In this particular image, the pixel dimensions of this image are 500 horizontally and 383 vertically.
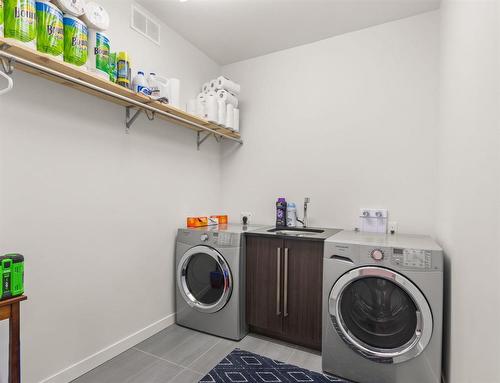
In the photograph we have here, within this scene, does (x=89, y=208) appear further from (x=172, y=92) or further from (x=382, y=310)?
(x=382, y=310)

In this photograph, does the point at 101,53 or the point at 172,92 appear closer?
the point at 101,53

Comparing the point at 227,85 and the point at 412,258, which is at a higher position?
the point at 227,85

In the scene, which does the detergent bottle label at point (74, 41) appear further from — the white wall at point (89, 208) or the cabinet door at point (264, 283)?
the cabinet door at point (264, 283)

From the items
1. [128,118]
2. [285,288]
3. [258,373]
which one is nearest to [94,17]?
[128,118]

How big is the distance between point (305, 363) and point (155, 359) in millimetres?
1063

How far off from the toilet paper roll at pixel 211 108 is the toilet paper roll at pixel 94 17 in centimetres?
103

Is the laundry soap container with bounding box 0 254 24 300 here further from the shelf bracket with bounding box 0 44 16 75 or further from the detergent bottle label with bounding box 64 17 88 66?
the detergent bottle label with bounding box 64 17 88 66

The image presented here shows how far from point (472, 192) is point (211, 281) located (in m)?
1.94

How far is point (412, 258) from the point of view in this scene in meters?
1.66

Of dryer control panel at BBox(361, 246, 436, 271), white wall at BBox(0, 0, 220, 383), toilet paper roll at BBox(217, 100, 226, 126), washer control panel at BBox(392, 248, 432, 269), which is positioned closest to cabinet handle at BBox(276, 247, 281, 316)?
dryer control panel at BBox(361, 246, 436, 271)

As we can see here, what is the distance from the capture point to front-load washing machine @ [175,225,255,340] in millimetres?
2270

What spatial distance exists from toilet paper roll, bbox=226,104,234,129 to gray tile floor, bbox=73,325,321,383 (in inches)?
75.3

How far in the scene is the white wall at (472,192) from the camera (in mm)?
863

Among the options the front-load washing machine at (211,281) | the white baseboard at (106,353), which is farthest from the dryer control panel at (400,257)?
the white baseboard at (106,353)
